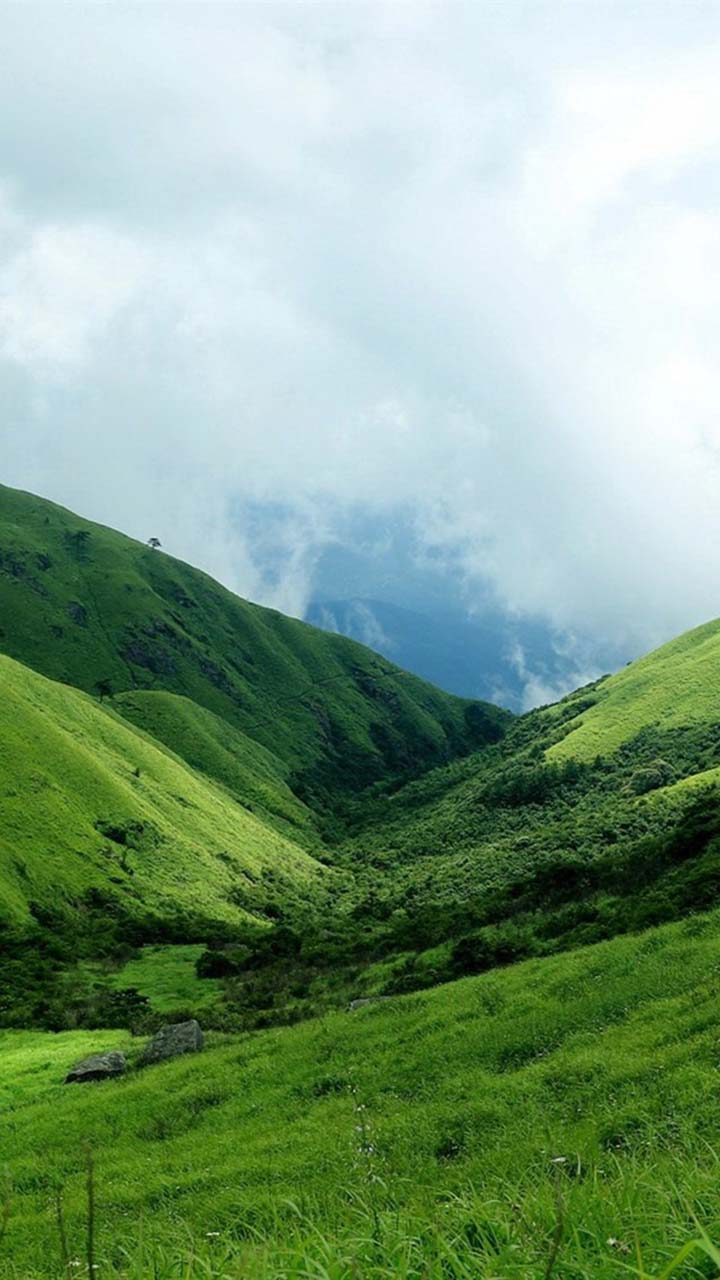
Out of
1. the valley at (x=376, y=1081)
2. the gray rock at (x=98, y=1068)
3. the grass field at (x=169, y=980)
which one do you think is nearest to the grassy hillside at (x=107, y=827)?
the valley at (x=376, y=1081)

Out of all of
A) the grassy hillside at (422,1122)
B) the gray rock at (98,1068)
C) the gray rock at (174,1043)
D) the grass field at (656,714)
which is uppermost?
the grass field at (656,714)

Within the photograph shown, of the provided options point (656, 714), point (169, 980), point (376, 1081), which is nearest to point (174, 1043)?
point (376, 1081)

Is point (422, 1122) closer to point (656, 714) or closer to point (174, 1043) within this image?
point (174, 1043)

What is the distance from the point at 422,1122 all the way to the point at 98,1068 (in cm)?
1898

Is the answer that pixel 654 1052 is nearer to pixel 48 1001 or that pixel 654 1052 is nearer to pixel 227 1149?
pixel 227 1149

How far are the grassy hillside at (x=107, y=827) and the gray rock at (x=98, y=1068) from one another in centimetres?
5160

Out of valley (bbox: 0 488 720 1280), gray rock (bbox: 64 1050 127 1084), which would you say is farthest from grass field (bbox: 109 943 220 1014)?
gray rock (bbox: 64 1050 127 1084)

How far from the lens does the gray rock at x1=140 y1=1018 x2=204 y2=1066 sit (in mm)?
32031

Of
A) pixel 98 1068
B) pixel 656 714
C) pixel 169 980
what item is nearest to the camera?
pixel 98 1068

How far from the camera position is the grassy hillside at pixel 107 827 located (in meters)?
92.9

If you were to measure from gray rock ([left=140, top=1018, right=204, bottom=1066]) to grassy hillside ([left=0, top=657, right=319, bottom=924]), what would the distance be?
5172cm

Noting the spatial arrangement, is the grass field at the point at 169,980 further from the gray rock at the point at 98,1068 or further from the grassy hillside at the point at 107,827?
the gray rock at the point at 98,1068

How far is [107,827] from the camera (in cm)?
10969

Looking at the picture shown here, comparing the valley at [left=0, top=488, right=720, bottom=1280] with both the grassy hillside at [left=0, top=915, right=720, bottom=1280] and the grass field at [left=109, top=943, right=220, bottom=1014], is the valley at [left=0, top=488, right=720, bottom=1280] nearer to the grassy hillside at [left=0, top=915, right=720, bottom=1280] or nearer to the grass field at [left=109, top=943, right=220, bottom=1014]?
the grassy hillside at [left=0, top=915, right=720, bottom=1280]
